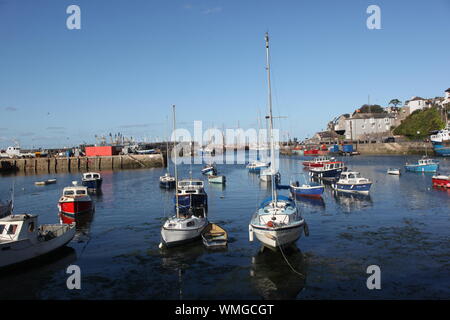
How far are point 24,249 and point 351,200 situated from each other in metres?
38.2

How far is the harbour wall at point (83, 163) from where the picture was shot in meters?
124

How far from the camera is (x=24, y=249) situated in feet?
81.5

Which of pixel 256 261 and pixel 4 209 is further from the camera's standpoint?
pixel 4 209

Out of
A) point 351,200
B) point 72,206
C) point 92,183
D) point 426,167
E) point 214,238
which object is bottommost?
point 351,200

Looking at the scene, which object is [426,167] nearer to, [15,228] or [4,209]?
[4,209]

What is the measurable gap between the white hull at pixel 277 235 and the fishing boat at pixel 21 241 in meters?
14.7

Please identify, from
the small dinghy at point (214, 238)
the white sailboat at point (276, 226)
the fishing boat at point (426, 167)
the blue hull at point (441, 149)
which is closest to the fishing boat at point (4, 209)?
the small dinghy at point (214, 238)

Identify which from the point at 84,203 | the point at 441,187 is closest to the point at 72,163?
the point at 84,203

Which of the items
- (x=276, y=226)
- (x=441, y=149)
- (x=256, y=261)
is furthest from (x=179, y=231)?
(x=441, y=149)

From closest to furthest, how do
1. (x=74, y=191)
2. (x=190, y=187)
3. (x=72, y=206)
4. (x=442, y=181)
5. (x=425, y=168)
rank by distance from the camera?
(x=72, y=206) < (x=74, y=191) < (x=190, y=187) < (x=442, y=181) < (x=425, y=168)

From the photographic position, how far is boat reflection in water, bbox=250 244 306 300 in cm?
2034

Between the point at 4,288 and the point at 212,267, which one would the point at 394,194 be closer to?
the point at 212,267

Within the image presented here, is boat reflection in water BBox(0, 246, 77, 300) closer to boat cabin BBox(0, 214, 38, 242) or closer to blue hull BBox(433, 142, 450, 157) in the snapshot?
boat cabin BBox(0, 214, 38, 242)

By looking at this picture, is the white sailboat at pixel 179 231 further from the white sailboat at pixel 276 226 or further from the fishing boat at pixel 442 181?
the fishing boat at pixel 442 181
